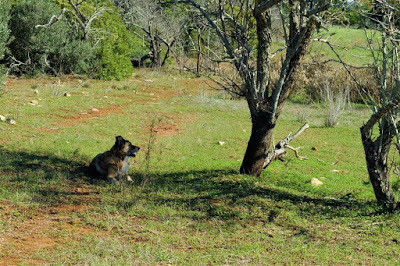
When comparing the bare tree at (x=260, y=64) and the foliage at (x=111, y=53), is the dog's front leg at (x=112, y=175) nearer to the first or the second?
the bare tree at (x=260, y=64)

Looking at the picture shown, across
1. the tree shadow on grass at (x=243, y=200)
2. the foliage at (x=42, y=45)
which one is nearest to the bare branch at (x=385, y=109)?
the tree shadow on grass at (x=243, y=200)

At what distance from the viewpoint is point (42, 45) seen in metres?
22.2

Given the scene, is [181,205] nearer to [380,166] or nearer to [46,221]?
[46,221]

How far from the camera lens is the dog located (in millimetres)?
7430

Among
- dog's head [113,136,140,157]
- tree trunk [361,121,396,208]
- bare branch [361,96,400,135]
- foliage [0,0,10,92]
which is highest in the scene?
foliage [0,0,10,92]

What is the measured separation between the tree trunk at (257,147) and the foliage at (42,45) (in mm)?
16315

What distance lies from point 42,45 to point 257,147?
17350mm

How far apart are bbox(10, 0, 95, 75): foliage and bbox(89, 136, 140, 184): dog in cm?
1557

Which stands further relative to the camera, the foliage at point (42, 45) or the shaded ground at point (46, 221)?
the foliage at point (42, 45)

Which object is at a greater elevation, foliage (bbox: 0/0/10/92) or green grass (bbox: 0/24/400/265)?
foliage (bbox: 0/0/10/92)

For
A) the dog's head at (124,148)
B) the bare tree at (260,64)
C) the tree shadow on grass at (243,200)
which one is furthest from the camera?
the dog's head at (124,148)

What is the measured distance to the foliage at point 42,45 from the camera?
71.9 ft

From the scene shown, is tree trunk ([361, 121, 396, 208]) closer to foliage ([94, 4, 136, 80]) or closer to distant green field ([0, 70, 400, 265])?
distant green field ([0, 70, 400, 265])

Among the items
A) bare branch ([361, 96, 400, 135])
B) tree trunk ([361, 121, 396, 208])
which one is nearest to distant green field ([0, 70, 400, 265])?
tree trunk ([361, 121, 396, 208])
